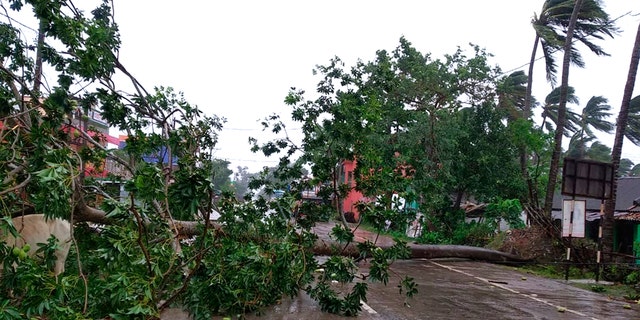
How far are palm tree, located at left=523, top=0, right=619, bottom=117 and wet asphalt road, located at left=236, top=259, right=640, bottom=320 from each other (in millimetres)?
11027

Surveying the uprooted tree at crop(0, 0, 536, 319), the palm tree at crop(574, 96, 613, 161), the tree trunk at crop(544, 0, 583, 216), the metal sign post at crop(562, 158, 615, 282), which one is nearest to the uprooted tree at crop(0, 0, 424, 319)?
the uprooted tree at crop(0, 0, 536, 319)

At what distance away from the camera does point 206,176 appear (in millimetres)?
4066

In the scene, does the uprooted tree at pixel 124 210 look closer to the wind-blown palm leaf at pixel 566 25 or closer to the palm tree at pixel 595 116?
the wind-blown palm leaf at pixel 566 25

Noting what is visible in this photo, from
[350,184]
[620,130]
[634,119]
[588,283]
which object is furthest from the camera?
[634,119]

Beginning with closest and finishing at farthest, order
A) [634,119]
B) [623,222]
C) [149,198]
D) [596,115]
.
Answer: [149,198] → [623,222] → [634,119] → [596,115]

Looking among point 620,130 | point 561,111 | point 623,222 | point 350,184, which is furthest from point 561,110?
point 350,184

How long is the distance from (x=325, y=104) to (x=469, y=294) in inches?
191

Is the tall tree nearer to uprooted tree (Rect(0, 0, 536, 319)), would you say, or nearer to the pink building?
the pink building

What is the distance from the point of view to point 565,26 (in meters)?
21.4

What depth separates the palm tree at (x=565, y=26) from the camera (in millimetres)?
19453

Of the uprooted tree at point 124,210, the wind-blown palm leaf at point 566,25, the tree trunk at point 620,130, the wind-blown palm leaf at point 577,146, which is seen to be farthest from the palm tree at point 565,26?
the wind-blown palm leaf at point 577,146

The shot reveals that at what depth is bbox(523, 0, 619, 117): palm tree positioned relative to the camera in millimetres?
19453

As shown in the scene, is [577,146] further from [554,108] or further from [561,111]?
[561,111]

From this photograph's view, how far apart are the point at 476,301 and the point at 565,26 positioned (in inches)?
645
